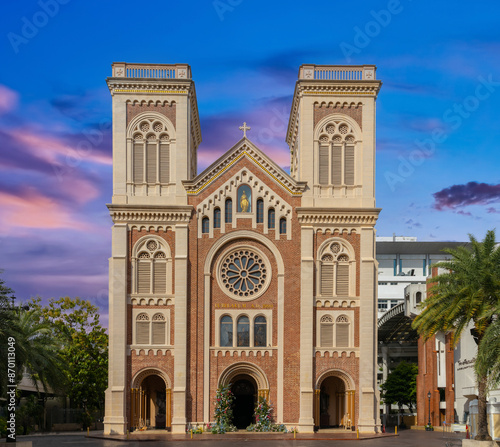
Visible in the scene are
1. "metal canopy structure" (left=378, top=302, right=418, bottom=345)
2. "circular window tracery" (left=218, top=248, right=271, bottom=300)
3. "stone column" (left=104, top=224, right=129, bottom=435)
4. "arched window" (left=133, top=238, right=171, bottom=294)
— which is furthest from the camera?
"metal canopy structure" (left=378, top=302, right=418, bottom=345)

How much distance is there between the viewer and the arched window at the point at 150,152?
5909cm

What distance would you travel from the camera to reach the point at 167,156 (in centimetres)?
5925

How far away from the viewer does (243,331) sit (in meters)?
57.6

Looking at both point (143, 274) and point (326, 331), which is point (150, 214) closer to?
point (143, 274)

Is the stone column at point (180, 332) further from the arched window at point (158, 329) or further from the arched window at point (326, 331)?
the arched window at point (326, 331)

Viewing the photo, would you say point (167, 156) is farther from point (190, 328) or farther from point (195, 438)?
point (195, 438)

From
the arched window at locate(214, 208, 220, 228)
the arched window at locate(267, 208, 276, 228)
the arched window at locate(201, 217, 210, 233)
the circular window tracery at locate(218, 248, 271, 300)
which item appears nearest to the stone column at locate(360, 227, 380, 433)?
the arched window at locate(267, 208, 276, 228)

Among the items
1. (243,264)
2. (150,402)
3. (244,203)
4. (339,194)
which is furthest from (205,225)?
(150,402)

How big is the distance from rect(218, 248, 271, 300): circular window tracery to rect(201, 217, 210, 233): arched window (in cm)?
237

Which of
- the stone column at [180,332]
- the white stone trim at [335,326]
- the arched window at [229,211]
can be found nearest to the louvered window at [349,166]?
the arched window at [229,211]

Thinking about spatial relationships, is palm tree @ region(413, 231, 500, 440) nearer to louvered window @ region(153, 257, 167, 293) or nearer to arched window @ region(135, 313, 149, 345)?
louvered window @ region(153, 257, 167, 293)

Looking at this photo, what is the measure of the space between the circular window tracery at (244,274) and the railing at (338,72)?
Answer: 1391 cm

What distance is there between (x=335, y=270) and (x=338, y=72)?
589 inches

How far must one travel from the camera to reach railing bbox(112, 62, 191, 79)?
5959cm
